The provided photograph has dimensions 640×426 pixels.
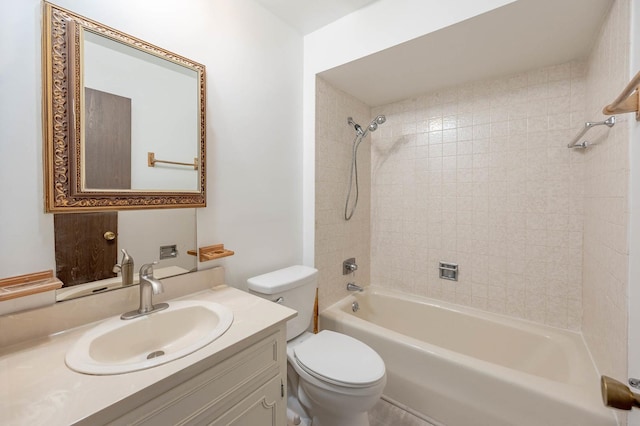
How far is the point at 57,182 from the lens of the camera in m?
0.90

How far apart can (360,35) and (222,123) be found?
0.99 meters

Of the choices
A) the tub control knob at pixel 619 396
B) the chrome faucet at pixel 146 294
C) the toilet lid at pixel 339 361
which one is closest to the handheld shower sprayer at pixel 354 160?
the toilet lid at pixel 339 361

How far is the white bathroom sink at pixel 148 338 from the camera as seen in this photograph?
74 cm

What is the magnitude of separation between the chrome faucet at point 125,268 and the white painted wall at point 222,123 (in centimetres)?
20

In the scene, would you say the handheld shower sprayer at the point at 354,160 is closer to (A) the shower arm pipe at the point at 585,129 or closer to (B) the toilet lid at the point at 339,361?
(B) the toilet lid at the point at 339,361

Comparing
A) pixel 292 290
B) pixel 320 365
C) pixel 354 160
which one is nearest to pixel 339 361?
pixel 320 365

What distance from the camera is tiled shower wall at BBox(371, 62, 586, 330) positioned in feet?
5.50

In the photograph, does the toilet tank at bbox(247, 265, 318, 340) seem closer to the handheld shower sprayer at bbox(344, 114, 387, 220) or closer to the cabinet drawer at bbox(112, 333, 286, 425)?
the cabinet drawer at bbox(112, 333, 286, 425)

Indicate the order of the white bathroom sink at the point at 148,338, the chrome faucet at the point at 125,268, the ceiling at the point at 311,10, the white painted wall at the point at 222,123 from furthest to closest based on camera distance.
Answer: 1. the ceiling at the point at 311,10
2. the chrome faucet at the point at 125,268
3. the white painted wall at the point at 222,123
4. the white bathroom sink at the point at 148,338

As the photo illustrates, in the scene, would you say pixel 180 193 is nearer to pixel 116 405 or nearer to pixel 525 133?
pixel 116 405

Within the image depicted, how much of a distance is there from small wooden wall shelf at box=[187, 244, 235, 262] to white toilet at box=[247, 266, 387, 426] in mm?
214

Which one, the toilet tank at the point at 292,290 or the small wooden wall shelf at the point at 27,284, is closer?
the small wooden wall shelf at the point at 27,284

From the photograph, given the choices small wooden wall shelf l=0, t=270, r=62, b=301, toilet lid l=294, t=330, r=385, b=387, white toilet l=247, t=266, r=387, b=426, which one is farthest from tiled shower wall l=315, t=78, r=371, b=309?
small wooden wall shelf l=0, t=270, r=62, b=301

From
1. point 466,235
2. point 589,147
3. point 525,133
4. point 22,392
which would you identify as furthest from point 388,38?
point 22,392
